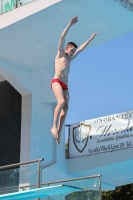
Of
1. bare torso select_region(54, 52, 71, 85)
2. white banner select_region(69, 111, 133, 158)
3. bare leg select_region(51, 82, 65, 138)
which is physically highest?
white banner select_region(69, 111, 133, 158)

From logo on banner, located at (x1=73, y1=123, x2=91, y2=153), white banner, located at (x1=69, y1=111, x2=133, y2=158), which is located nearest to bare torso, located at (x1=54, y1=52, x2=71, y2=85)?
white banner, located at (x1=69, y1=111, x2=133, y2=158)

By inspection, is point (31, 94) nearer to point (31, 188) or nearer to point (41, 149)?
point (41, 149)

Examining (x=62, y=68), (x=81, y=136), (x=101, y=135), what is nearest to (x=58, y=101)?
(x=62, y=68)

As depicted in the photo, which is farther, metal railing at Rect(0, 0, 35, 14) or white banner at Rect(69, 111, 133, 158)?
white banner at Rect(69, 111, 133, 158)

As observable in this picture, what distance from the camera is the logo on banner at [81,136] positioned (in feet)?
61.2

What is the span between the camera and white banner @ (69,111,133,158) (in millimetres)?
17641

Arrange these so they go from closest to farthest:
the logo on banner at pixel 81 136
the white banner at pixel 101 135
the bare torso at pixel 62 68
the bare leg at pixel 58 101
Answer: the bare leg at pixel 58 101 → the bare torso at pixel 62 68 → the white banner at pixel 101 135 → the logo on banner at pixel 81 136

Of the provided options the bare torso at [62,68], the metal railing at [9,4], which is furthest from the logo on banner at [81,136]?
the bare torso at [62,68]

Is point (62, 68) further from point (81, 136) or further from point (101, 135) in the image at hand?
point (81, 136)

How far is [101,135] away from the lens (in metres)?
18.3

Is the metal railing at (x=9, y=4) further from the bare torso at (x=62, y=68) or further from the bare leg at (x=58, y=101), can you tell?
the bare leg at (x=58, y=101)

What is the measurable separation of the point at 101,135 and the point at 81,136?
0.85 metres

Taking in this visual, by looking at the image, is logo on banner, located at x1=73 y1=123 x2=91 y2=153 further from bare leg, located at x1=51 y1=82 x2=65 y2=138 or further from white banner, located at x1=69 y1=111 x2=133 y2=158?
bare leg, located at x1=51 y1=82 x2=65 y2=138

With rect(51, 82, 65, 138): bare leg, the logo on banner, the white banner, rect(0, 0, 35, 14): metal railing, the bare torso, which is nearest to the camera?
rect(51, 82, 65, 138): bare leg
